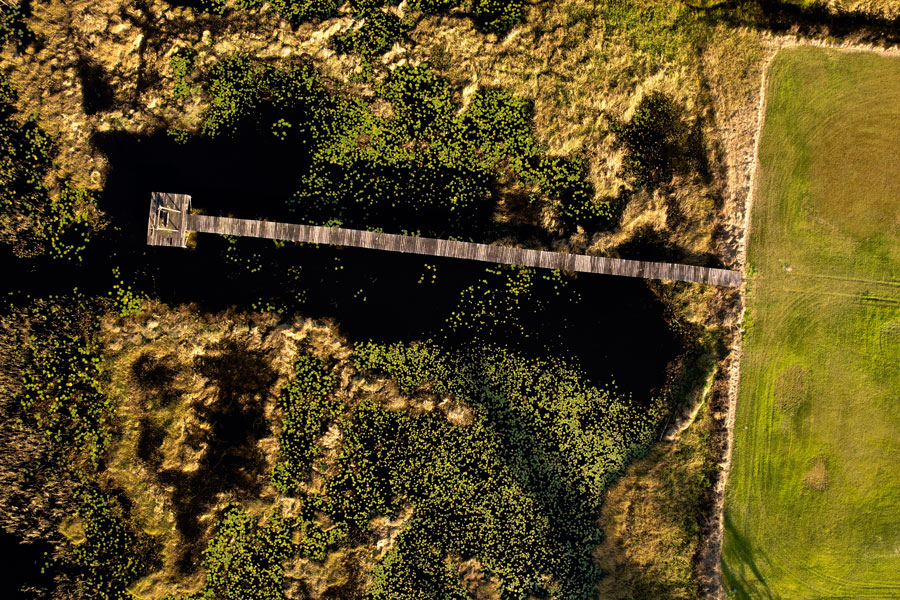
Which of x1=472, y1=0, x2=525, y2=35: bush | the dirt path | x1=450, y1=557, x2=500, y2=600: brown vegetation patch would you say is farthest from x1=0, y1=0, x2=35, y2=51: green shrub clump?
the dirt path

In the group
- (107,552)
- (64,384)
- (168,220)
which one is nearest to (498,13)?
(168,220)

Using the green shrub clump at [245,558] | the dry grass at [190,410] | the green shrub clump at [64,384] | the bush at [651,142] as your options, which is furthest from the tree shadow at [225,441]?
the bush at [651,142]

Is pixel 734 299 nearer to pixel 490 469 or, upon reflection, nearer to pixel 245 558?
pixel 490 469

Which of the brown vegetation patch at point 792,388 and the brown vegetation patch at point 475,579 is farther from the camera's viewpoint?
the brown vegetation patch at point 475,579

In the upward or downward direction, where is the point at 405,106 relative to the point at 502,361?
upward

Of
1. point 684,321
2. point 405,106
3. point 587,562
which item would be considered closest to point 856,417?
point 684,321

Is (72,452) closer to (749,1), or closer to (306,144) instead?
(306,144)

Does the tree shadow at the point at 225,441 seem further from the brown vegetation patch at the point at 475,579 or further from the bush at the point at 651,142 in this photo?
the bush at the point at 651,142
